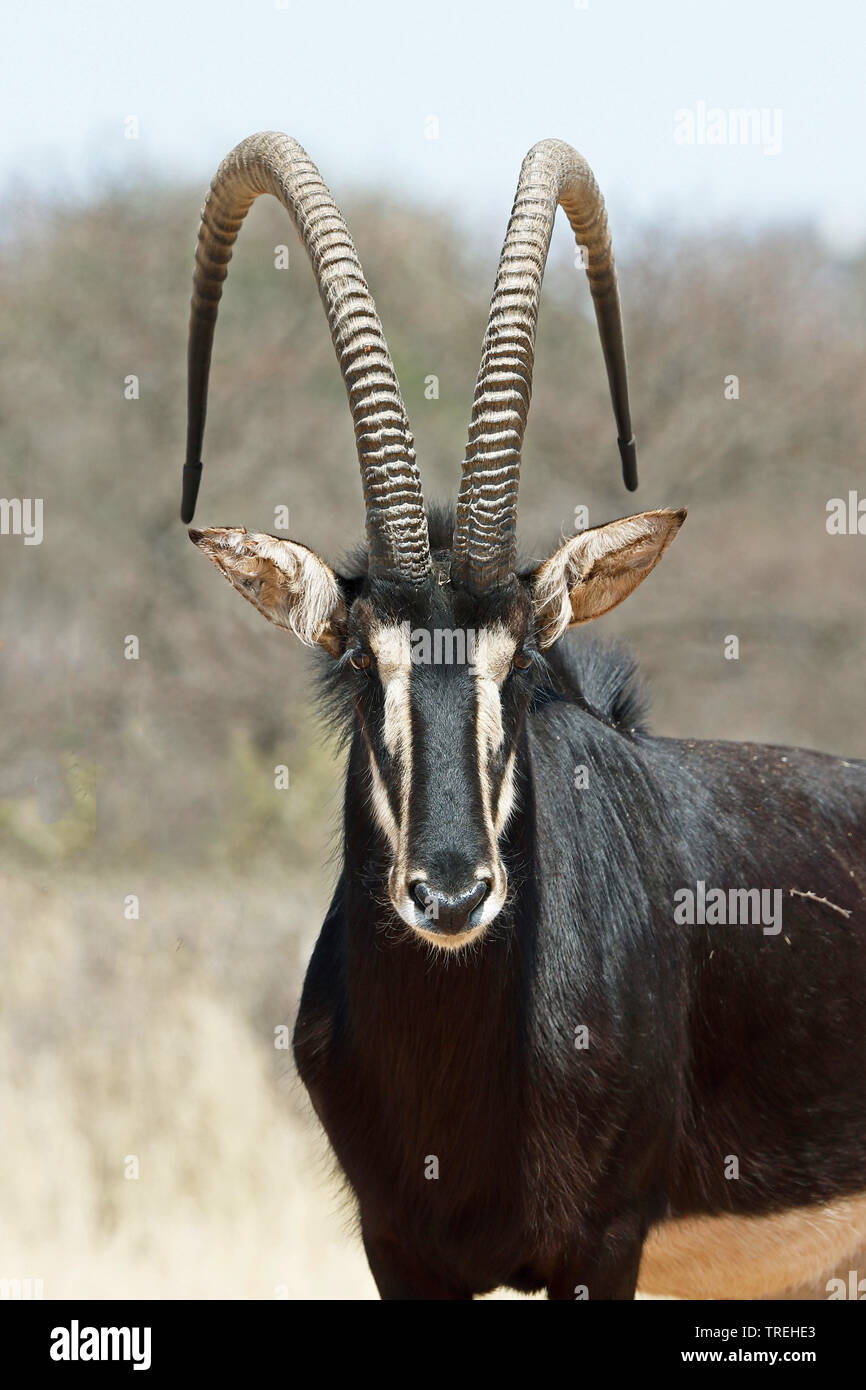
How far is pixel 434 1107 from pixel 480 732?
146 cm

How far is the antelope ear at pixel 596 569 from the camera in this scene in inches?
224

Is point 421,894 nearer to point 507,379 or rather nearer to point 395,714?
point 395,714

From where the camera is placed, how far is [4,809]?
14.6m

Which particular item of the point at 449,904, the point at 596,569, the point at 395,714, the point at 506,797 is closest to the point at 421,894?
the point at 449,904

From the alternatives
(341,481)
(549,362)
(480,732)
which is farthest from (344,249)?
(549,362)

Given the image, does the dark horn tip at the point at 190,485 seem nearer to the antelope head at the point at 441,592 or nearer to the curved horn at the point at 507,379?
the antelope head at the point at 441,592

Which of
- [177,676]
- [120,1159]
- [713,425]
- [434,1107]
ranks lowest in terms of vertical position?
[120,1159]

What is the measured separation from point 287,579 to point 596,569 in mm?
1159

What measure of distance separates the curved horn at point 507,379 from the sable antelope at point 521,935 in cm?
1

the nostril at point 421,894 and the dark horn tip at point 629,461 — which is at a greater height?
the dark horn tip at point 629,461

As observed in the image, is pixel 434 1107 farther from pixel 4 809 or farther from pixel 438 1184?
pixel 4 809

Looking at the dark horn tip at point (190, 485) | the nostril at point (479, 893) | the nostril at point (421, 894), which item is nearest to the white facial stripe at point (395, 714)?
the nostril at point (421, 894)

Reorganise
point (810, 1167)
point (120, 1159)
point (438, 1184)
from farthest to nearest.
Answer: point (120, 1159) < point (810, 1167) < point (438, 1184)

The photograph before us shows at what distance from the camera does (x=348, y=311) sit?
19.4ft
